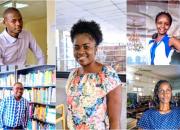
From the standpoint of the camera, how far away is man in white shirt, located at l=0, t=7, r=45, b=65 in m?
1.64

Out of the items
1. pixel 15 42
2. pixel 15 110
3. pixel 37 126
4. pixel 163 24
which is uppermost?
pixel 163 24

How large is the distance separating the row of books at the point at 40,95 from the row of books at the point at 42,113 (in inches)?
1.7

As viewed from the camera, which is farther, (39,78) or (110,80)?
(39,78)

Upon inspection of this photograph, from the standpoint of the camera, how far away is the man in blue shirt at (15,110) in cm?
168

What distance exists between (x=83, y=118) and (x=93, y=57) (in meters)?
0.40

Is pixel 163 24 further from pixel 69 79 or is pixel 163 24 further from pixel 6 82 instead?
pixel 6 82

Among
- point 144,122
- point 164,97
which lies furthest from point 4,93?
point 164,97

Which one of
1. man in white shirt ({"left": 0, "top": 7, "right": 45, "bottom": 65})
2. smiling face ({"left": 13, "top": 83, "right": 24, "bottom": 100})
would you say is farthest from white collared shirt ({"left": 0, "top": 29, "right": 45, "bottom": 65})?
smiling face ({"left": 13, "top": 83, "right": 24, "bottom": 100})

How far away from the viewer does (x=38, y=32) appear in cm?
166

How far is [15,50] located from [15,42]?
54mm

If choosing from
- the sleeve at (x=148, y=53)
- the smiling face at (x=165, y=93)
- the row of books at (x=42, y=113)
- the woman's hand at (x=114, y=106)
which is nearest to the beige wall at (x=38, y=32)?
the row of books at (x=42, y=113)

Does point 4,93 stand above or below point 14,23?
below

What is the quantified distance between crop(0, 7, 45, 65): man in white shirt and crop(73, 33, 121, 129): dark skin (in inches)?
10.5

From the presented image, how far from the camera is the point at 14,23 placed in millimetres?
1654
